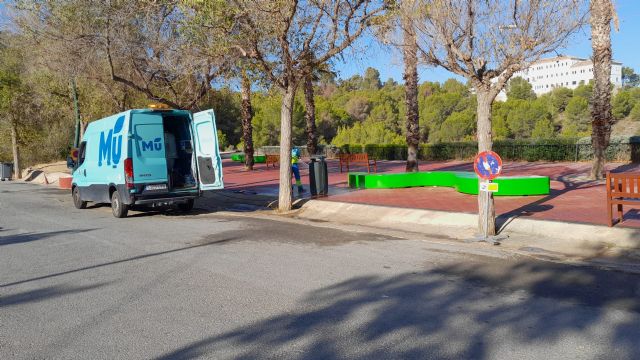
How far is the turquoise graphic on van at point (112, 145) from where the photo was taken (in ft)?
42.5

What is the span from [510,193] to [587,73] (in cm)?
11687

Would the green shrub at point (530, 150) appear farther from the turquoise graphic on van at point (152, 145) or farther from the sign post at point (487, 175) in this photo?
the turquoise graphic on van at point (152, 145)

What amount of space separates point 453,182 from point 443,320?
38.3ft

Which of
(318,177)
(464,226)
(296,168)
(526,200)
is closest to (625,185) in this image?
(464,226)

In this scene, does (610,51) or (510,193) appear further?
(610,51)

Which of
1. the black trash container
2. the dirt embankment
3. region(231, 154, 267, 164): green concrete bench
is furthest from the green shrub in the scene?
the dirt embankment

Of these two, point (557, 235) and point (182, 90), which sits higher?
point (182, 90)

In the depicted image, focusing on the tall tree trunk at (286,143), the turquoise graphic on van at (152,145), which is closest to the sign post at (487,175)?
the tall tree trunk at (286,143)

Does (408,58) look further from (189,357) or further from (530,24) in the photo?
(189,357)

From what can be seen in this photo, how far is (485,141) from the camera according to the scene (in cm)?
969

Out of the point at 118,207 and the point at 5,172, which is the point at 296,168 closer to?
the point at 118,207

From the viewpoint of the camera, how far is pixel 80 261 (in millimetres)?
8367

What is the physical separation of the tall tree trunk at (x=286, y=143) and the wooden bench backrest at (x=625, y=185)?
24.4 ft

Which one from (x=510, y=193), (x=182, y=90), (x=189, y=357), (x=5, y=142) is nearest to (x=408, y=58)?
(x=510, y=193)
